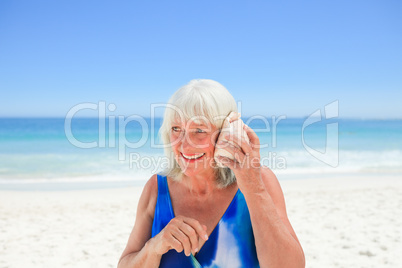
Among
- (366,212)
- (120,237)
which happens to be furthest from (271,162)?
(120,237)

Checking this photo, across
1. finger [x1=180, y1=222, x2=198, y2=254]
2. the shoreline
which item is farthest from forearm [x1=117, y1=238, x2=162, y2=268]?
the shoreline

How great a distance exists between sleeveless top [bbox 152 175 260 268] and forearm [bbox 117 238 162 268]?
3.8 inches

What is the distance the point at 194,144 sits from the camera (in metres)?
1.71

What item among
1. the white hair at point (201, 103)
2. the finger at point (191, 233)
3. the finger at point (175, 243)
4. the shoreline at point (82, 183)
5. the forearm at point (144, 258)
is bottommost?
the shoreline at point (82, 183)

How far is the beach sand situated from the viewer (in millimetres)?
4520

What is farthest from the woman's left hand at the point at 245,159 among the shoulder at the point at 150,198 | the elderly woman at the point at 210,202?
the shoulder at the point at 150,198

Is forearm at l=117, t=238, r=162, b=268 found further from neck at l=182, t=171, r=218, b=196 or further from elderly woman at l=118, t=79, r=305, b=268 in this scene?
neck at l=182, t=171, r=218, b=196

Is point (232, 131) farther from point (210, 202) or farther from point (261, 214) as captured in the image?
point (210, 202)

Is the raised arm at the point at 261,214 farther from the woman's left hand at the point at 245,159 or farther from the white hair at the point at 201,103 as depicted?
the white hair at the point at 201,103

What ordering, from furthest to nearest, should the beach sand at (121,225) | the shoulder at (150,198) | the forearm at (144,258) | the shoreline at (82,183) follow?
the shoreline at (82,183), the beach sand at (121,225), the shoulder at (150,198), the forearm at (144,258)

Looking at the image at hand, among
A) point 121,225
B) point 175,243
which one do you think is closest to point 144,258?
point 175,243

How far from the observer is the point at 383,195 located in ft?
25.7

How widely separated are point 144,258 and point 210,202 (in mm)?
476

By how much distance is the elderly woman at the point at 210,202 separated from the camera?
151 cm
